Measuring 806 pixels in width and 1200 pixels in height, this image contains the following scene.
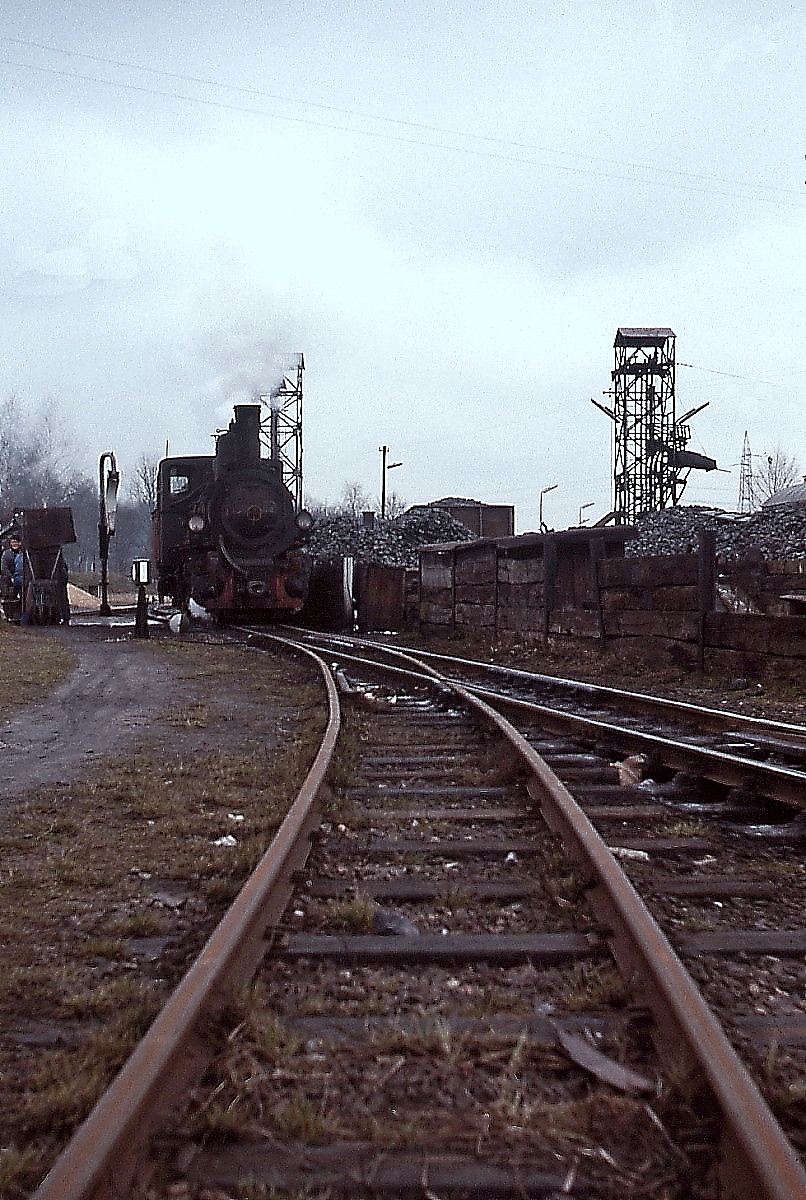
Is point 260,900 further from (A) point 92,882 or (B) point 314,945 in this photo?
(A) point 92,882

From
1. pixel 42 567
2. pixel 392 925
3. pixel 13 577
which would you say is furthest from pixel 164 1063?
pixel 42 567

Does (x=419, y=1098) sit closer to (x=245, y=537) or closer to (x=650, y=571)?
(x=650, y=571)

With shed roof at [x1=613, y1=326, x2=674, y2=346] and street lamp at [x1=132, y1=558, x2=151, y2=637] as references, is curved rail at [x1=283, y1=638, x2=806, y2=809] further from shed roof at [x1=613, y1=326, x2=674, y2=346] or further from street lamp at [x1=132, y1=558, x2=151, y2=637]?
shed roof at [x1=613, y1=326, x2=674, y2=346]

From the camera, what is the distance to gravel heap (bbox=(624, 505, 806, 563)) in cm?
2078

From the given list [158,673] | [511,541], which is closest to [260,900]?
[158,673]

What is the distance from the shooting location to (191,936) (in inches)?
134

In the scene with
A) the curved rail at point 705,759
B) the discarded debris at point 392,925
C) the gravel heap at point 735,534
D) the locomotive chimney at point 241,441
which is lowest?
the discarded debris at point 392,925

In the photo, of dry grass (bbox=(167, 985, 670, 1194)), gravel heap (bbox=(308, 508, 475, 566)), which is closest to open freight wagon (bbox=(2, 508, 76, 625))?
gravel heap (bbox=(308, 508, 475, 566))

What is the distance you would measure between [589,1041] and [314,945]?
3.29ft

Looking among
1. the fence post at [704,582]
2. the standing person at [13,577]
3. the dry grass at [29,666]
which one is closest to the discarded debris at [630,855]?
the dry grass at [29,666]

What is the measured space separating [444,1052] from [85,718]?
23.4 feet

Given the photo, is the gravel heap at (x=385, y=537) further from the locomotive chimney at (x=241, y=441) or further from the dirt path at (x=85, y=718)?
the dirt path at (x=85, y=718)

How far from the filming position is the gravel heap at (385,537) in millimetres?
33031

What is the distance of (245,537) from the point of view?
20.2m
